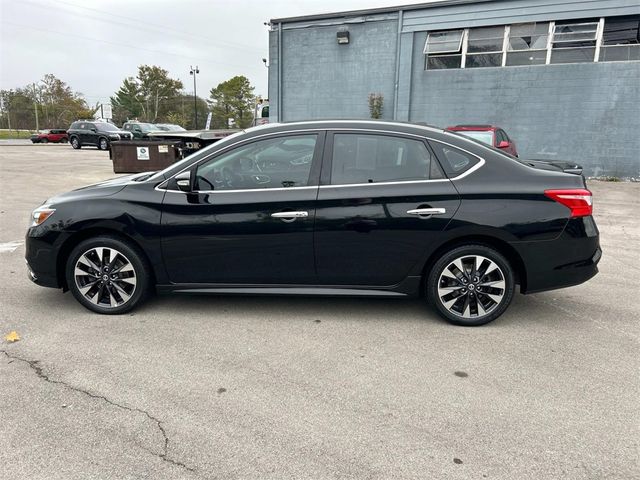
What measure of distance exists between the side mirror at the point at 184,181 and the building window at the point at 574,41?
564 inches

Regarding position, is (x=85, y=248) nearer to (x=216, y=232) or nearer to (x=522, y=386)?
(x=216, y=232)

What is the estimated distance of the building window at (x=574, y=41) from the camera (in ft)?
45.6

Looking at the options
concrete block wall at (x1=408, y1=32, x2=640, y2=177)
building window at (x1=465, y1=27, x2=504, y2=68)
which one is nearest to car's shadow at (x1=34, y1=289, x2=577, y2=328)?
concrete block wall at (x1=408, y1=32, x2=640, y2=177)

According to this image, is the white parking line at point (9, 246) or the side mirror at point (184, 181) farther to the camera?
the white parking line at point (9, 246)

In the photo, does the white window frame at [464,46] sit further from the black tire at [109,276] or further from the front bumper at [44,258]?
the front bumper at [44,258]

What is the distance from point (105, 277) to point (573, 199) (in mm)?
3958

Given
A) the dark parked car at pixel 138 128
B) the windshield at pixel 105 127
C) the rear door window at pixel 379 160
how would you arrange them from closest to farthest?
the rear door window at pixel 379 160, the windshield at pixel 105 127, the dark parked car at pixel 138 128

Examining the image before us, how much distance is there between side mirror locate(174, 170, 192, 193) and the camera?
12.5ft

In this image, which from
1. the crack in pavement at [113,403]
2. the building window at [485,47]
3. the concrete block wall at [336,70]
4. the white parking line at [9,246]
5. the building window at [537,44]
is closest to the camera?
the crack in pavement at [113,403]

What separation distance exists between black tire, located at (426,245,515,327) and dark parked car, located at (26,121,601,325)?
11mm

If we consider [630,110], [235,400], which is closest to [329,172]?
[235,400]

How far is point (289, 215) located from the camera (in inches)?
149

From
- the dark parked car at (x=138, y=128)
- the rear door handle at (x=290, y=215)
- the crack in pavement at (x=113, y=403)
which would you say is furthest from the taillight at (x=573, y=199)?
the dark parked car at (x=138, y=128)

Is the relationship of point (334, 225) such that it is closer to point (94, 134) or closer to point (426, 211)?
point (426, 211)
